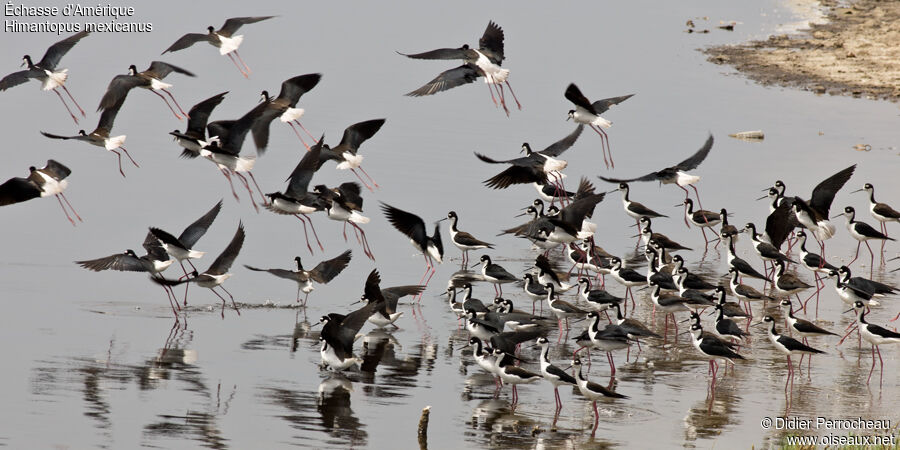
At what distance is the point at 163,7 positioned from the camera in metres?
40.3

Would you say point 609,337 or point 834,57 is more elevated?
point 834,57

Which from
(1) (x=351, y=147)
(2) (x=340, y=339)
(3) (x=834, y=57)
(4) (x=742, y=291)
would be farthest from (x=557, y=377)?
(3) (x=834, y=57)

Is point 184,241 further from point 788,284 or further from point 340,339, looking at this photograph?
point 788,284

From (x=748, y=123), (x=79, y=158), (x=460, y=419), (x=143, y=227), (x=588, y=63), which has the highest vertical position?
(x=588, y=63)

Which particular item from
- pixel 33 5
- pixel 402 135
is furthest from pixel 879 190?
pixel 33 5

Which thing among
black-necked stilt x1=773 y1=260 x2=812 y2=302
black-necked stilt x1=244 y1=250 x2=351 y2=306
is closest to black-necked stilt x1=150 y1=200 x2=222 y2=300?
black-necked stilt x1=244 y1=250 x2=351 y2=306

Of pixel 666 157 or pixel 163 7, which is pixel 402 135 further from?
pixel 163 7

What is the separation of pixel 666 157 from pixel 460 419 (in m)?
13.6

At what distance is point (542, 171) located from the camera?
17797 millimetres

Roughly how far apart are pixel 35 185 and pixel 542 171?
7100mm

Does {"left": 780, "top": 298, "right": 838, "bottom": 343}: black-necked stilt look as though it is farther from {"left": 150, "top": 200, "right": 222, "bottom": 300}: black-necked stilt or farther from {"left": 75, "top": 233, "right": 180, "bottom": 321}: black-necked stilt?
{"left": 75, "top": 233, "right": 180, "bottom": 321}: black-necked stilt

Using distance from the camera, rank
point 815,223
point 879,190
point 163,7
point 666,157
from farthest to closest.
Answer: point 163,7
point 666,157
point 879,190
point 815,223

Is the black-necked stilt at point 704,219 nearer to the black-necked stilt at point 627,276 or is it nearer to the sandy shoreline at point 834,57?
the black-necked stilt at point 627,276

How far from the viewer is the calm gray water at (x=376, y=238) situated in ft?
34.8
